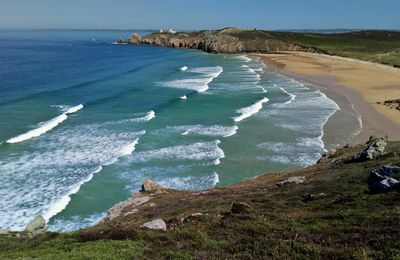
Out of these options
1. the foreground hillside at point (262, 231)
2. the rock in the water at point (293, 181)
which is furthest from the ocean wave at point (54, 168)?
the rock in the water at point (293, 181)

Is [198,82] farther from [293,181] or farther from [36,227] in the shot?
[36,227]

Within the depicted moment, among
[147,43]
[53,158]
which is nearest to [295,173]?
[53,158]

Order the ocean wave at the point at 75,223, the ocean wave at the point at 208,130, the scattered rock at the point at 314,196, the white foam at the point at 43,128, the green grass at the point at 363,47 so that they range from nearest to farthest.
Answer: the scattered rock at the point at 314,196, the ocean wave at the point at 75,223, the white foam at the point at 43,128, the ocean wave at the point at 208,130, the green grass at the point at 363,47

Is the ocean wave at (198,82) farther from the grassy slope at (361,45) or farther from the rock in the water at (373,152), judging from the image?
the rock in the water at (373,152)

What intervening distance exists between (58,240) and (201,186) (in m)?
13.5

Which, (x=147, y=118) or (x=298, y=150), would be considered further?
(x=147, y=118)

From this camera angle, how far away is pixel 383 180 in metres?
16.0

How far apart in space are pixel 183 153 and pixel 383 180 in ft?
61.6

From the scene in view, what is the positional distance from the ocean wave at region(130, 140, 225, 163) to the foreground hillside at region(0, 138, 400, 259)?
1179cm

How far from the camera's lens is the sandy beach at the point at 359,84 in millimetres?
40969

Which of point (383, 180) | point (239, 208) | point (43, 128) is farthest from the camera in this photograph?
point (43, 128)

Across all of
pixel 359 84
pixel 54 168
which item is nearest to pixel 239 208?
pixel 54 168

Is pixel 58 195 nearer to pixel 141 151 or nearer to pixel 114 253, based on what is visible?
pixel 141 151

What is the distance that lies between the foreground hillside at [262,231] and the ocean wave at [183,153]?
1179cm
